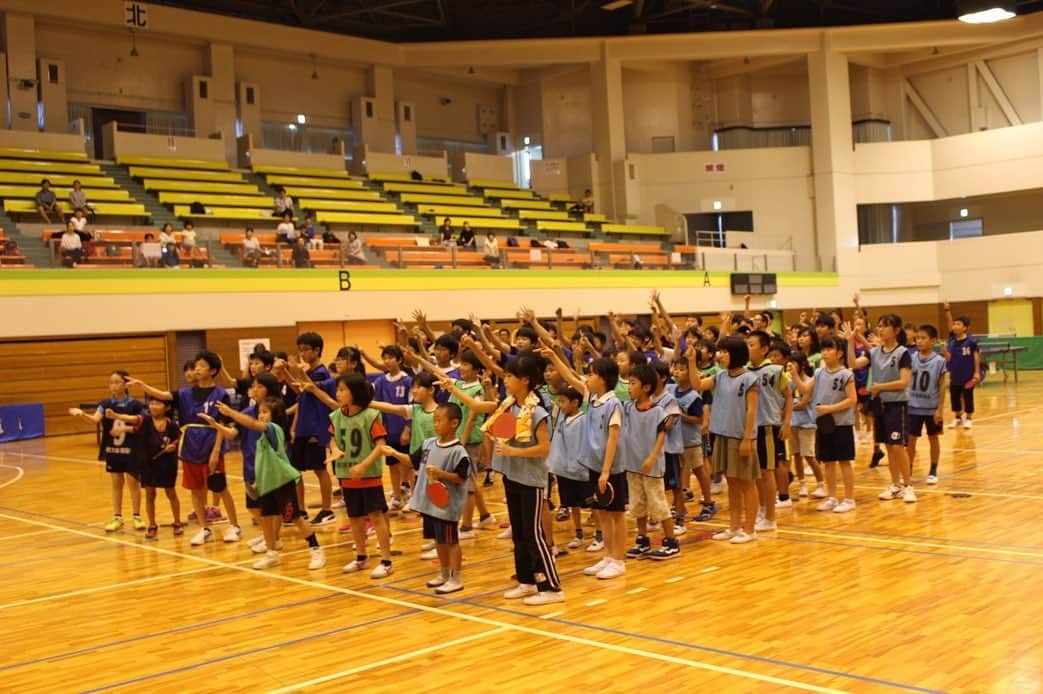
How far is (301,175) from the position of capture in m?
29.4

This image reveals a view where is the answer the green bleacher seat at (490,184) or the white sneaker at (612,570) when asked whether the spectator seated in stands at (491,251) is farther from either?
the white sneaker at (612,570)

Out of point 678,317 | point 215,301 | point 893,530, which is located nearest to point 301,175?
point 215,301

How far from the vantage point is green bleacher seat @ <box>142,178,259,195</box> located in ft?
83.2

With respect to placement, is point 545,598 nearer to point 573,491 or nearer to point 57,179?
point 573,491

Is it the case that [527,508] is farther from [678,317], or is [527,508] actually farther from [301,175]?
[301,175]

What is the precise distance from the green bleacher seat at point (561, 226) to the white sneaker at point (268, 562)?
23.0 meters

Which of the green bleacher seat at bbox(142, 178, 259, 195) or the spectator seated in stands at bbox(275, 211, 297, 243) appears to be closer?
the spectator seated in stands at bbox(275, 211, 297, 243)

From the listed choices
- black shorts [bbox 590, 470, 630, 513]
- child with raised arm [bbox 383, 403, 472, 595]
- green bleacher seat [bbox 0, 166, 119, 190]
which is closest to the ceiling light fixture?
black shorts [bbox 590, 470, 630, 513]

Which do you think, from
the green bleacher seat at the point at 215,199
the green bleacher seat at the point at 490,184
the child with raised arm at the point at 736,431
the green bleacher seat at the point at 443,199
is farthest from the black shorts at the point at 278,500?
the green bleacher seat at the point at 490,184

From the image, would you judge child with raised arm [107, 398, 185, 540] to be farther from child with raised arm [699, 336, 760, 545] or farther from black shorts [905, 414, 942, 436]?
black shorts [905, 414, 942, 436]

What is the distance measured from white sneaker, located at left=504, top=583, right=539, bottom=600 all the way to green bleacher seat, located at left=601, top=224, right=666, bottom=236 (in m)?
26.1

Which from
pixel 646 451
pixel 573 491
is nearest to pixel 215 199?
pixel 573 491

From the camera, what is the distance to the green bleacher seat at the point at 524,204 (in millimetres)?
31905

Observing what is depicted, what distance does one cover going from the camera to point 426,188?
3112 cm
